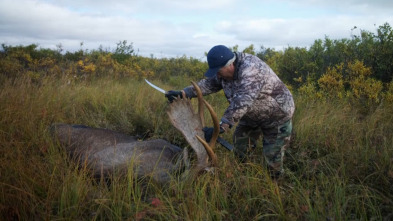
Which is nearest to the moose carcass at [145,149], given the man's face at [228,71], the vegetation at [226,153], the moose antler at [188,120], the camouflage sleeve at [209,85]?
the moose antler at [188,120]

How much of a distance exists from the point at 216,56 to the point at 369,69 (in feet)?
14.8

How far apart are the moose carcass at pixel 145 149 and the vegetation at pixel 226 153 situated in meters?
0.16

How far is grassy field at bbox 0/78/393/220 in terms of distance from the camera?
246cm

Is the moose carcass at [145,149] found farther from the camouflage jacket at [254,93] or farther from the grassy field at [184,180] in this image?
the camouflage jacket at [254,93]

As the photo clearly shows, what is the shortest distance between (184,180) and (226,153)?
0.96 metres

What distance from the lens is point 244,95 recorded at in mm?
3164

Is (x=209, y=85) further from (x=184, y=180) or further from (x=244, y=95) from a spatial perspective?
(x=184, y=180)

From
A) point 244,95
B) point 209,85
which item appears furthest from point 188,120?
point 209,85

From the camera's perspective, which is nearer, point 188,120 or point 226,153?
point 188,120

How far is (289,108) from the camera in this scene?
3762 millimetres

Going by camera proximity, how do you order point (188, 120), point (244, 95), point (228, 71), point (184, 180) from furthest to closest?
point (228, 71)
point (188, 120)
point (244, 95)
point (184, 180)

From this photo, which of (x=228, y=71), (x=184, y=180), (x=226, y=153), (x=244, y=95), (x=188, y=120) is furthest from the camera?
(x=226, y=153)

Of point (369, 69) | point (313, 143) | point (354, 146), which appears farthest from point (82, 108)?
point (369, 69)

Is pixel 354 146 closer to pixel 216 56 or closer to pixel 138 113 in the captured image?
pixel 216 56
